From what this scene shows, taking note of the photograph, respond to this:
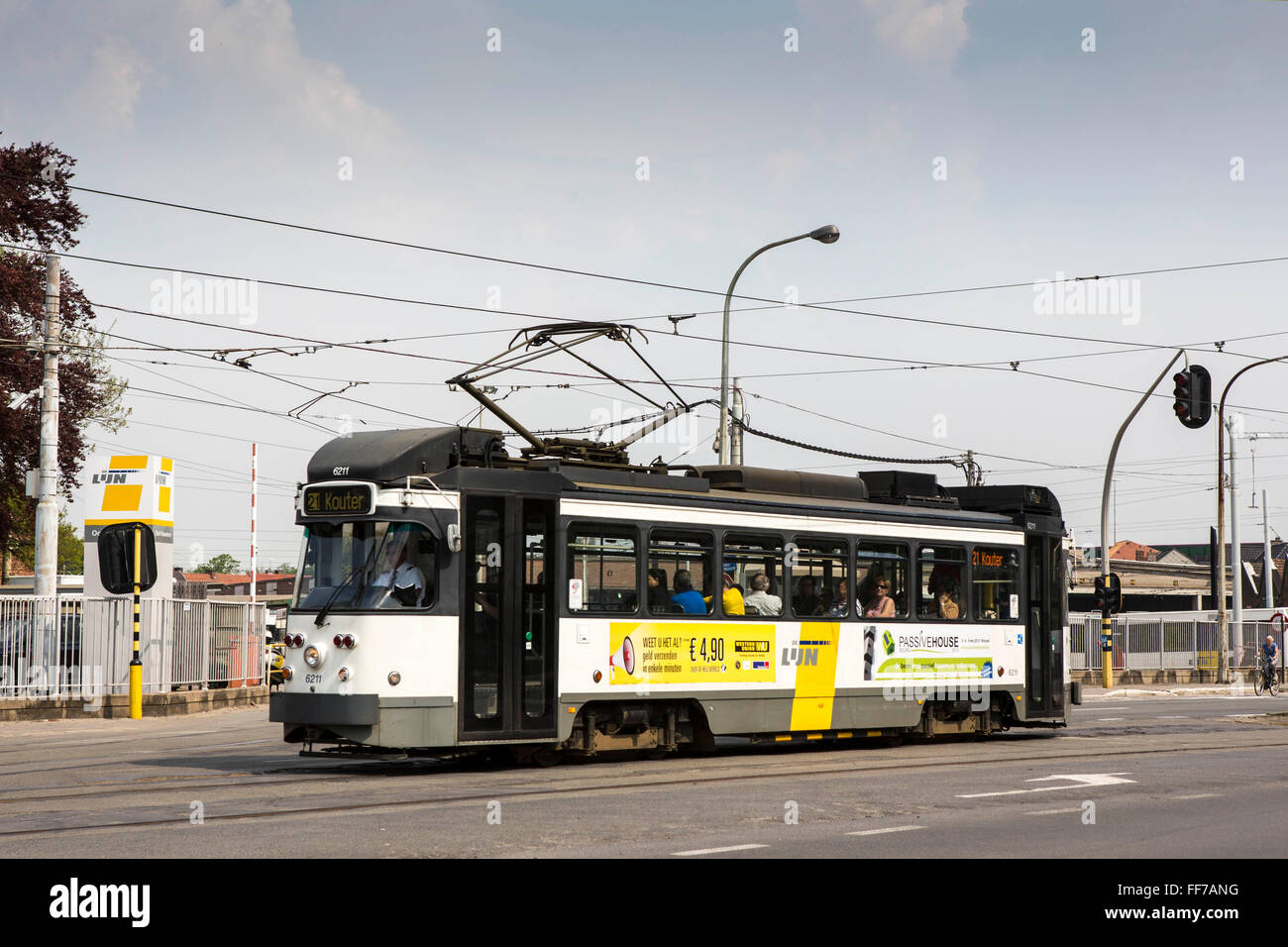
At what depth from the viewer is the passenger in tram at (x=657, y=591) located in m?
16.0

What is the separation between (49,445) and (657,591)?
1466 centimetres

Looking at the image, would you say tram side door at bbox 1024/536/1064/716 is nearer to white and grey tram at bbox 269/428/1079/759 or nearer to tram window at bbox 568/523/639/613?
white and grey tram at bbox 269/428/1079/759

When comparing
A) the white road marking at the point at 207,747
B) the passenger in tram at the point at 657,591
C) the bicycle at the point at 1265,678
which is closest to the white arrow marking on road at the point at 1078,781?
the passenger in tram at the point at 657,591

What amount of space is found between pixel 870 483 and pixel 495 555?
6.51m

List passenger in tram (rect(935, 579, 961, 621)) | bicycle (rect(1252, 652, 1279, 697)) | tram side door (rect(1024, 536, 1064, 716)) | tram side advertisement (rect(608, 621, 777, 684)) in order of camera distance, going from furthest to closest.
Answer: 1. bicycle (rect(1252, 652, 1279, 697))
2. tram side door (rect(1024, 536, 1064, 716))
3. passenger in tram (rect(935, 579, 961, 621))
4. tram side advertisement (rect(608, 621, 777, 684))

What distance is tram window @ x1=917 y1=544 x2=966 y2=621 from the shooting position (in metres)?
19.0

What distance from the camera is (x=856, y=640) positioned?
18.1m

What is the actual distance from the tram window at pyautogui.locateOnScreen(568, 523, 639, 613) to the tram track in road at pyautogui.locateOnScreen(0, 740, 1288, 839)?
1822mm

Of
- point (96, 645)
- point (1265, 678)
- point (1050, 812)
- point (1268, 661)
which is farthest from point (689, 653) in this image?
point (1268, 661)

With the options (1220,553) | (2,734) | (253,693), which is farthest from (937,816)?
(1220,553)

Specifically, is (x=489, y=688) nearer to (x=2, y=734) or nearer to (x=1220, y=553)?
(x=2, y=734)

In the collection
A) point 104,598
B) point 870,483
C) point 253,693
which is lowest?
point 253,693

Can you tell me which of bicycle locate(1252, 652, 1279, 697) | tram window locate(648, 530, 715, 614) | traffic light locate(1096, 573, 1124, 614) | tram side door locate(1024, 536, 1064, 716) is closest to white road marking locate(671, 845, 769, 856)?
tram window locate(648, 530, 715, 614)

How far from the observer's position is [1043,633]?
68.0ft
